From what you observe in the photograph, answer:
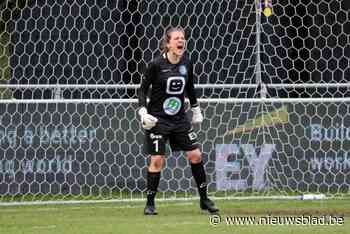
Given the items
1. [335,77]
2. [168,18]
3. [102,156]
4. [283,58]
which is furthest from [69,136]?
[335,77]

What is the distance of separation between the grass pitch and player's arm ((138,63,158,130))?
893 millimetres

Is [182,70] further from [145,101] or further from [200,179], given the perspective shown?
Result: [200,179]

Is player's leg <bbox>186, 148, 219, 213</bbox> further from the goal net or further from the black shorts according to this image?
the goal net

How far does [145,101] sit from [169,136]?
17.2 inches

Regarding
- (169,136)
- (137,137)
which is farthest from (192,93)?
(137,137)

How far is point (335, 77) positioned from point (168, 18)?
8.49 feet

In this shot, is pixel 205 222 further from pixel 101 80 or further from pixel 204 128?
pixel 101 80

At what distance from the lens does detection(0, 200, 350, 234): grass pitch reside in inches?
263

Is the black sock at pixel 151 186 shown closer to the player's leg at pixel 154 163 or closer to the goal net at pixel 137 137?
the player's leg at pixel 154 163

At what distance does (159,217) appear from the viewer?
7676 mm

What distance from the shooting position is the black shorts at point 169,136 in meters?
7.99

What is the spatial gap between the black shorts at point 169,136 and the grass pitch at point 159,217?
657mm

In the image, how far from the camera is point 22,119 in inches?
400

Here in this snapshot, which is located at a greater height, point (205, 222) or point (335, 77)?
point (335, 77)
